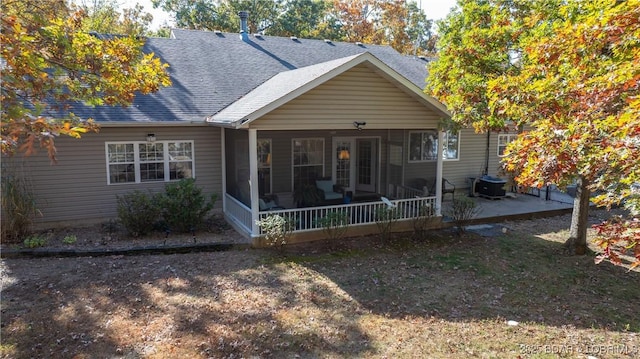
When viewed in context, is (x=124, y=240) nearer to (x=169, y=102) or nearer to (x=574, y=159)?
(x=169, y=102)

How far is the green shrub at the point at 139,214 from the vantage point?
381 inches

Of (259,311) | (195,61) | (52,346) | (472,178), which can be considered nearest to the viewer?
(52,346)

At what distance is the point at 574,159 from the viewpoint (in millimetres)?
4320

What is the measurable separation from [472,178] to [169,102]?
36.5 feet

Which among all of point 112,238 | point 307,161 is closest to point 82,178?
point 112,238

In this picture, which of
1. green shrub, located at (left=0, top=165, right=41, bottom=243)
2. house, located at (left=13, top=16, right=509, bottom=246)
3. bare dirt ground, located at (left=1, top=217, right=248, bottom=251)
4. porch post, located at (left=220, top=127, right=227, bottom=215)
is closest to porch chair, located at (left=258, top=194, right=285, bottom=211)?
house, located at (left=13, top=16, right=509, bottom=246)

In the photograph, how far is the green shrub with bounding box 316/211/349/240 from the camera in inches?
375

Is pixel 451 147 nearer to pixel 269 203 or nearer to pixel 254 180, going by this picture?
pixel 269 203

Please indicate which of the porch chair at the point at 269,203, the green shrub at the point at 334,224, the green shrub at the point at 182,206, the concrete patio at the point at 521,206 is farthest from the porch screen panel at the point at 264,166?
the concrete patio at the point at 521,206

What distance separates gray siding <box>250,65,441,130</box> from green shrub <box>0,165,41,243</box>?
5.63 meters

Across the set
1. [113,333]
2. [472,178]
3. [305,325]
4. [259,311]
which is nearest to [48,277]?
[113,333]

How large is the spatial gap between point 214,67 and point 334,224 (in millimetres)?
7556

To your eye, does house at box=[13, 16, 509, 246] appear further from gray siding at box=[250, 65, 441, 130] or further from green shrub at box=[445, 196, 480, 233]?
green shrub at box=[445, 196, 480, 233]

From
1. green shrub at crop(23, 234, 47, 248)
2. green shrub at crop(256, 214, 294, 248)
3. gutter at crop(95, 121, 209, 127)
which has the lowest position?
green shrub at crop(23, 234, 47, 248)
